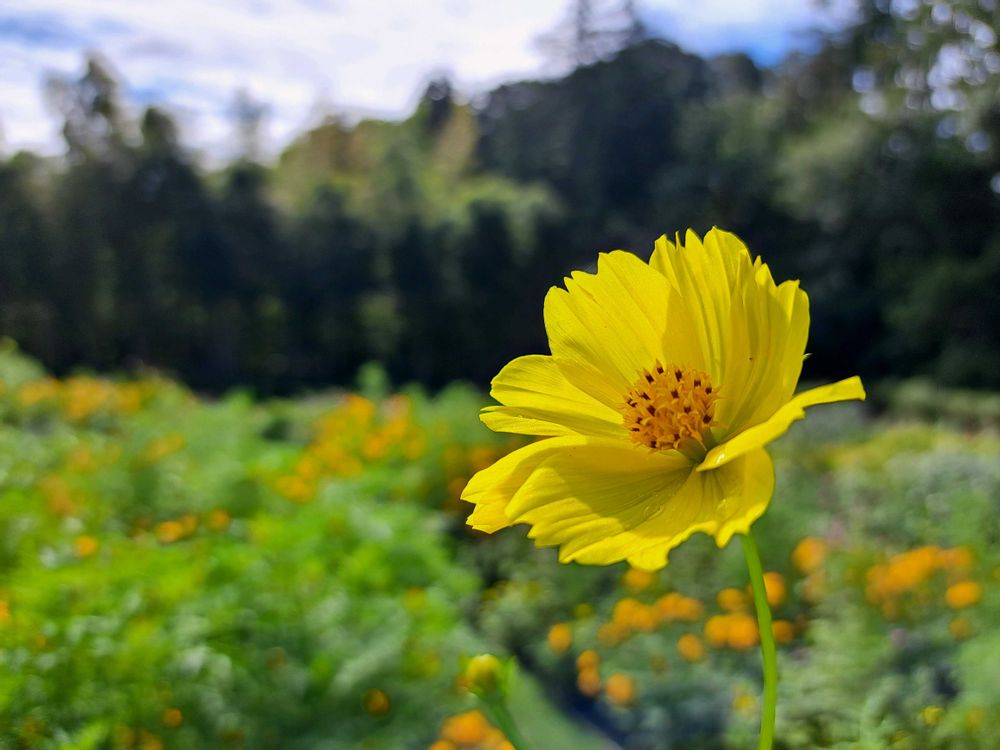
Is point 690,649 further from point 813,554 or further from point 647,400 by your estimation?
point 647,400

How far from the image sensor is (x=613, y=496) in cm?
58

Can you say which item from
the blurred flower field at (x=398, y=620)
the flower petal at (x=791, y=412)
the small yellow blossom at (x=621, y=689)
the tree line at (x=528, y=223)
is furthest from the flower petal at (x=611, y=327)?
the tree line at (x=528, y=223)

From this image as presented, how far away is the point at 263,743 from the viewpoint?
74.0 inches

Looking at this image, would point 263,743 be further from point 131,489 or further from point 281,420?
point 281,420

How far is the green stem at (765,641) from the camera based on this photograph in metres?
0.43

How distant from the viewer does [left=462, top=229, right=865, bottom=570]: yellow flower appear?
53cm

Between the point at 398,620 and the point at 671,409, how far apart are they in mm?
1768

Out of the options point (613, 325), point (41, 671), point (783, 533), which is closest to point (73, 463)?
point (41, 671)

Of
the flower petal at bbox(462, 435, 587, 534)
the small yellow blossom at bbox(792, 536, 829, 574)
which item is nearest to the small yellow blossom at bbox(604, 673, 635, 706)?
the small yellow blossom at bbox(792, 536, 829, 574)

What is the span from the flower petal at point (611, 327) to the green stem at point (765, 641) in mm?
231

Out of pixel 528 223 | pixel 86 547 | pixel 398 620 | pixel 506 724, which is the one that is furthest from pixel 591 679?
pixel 528 223

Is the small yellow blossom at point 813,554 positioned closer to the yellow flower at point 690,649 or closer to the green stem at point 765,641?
the yellow flower at point 690,649

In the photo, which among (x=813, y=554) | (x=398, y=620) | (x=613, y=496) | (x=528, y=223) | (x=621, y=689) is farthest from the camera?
(x=528, y=223)

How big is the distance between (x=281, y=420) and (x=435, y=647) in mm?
5209
